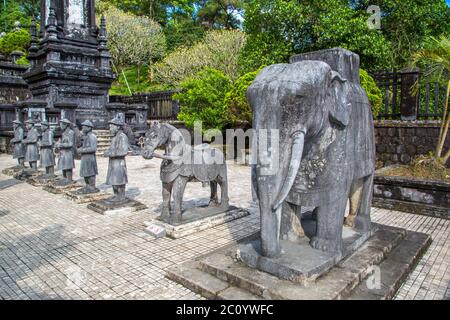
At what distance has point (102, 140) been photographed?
1590cm

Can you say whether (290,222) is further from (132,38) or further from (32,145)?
(132,38)

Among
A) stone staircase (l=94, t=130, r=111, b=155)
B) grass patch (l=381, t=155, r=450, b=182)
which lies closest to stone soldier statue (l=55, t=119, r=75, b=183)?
stone staircase (l=94, t=130, r=111, b=155)

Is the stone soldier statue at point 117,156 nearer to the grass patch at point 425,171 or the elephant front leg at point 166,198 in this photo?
the elephant front leg at point 166,198

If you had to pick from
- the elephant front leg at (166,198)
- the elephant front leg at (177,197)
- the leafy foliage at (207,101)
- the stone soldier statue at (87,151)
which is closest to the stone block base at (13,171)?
the stone soldier statue at (87,151)

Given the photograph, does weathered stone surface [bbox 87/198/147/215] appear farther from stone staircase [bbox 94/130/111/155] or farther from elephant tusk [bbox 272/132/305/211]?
stone staircase [bbox 94/130/111/155]

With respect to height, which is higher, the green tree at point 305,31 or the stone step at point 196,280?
the green tree at point 305,31

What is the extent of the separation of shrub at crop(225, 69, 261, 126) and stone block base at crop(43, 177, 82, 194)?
5.83m

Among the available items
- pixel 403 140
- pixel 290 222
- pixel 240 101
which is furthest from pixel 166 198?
pixel 403 140

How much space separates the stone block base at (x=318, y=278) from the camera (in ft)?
10.1

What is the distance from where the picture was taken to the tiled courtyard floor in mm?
3576

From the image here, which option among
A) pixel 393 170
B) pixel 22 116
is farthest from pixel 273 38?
pixel 22 116

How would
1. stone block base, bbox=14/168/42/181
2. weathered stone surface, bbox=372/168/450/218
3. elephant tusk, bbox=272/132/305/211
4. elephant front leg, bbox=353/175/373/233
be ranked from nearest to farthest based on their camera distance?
elephant tusk, bbox=272/132/305/211 < elephant front leg, bbox=353/175/373/233 < weathered stone surface, bbox=372/168/450/218 < stone block base, bbox=14/168/42/181

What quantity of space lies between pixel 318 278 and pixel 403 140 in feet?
25.6
